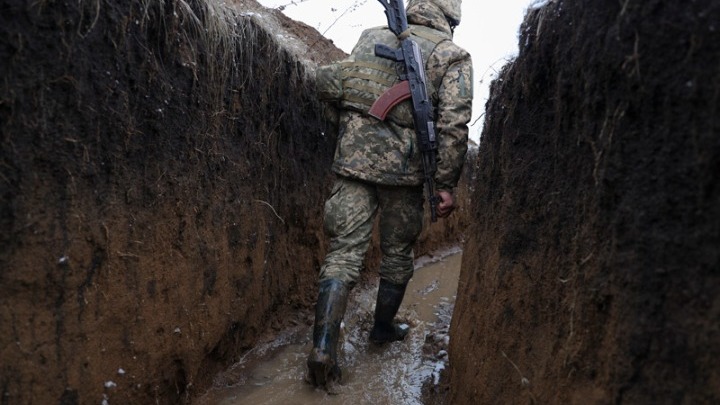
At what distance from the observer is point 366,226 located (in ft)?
11.8

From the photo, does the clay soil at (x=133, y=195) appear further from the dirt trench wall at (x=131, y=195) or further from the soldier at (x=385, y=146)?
the soldier at (x=385, y=146)

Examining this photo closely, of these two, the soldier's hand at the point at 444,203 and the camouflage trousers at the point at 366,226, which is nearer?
the camouflage trousers at the point at 366,226

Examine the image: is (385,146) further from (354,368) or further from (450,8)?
(354,368)

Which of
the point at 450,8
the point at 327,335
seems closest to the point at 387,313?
the point at 327,335

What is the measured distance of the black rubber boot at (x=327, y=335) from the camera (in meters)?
3.06

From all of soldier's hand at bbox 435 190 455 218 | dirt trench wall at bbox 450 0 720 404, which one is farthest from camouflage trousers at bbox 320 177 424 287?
dirt trench wall at bbox 450 0 720 404

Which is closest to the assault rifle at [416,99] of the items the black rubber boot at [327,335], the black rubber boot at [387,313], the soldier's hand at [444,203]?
the soldier's hand at [444,203]

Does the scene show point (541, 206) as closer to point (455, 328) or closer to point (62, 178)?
point (455, 328)

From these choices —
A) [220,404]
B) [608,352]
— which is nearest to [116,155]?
[220,404]

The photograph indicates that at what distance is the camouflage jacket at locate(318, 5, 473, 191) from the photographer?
11.6 feet

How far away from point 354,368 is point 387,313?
52 centimetres

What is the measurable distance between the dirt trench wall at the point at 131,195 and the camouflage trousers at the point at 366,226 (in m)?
0.63

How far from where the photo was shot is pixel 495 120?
3.12 m

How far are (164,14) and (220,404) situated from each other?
82.9 inches
